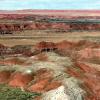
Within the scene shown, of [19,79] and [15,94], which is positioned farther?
[19,79]

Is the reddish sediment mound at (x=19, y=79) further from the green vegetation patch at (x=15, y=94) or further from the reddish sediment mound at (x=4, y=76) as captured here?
the green vegetation patch at (x=15, y=94)

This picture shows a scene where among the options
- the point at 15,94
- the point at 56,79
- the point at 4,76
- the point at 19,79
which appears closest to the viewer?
the point at 15,94

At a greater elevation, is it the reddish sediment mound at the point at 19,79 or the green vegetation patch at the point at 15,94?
the green vegetation patch at the point at 15,94

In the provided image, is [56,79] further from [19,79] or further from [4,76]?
[4,76]

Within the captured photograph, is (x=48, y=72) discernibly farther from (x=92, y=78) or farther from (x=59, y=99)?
(x=59, y=99)

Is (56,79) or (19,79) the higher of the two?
(56,79)

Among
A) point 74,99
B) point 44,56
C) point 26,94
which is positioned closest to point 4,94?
point 26,94

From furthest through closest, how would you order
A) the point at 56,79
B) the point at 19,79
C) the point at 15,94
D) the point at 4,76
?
the point at 4,76 < the point at 19,79 < the point at 56,79 < the point at 15,94

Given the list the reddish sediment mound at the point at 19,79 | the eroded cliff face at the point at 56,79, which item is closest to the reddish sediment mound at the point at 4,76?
the eroded cliff face at the point at 56,79

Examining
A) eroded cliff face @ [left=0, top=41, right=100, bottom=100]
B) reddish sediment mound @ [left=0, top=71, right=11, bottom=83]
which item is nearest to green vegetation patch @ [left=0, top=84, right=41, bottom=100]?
eroded cliff face @ [left=0, top=41, right=100, bottom=100]

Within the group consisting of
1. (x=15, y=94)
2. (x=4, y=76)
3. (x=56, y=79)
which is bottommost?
(x=4, y=76)

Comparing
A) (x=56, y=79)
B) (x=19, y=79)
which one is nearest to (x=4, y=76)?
(x=19, y=79)

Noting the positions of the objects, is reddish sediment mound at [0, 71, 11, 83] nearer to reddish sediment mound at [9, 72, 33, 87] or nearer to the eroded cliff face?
the eroded cliff face
